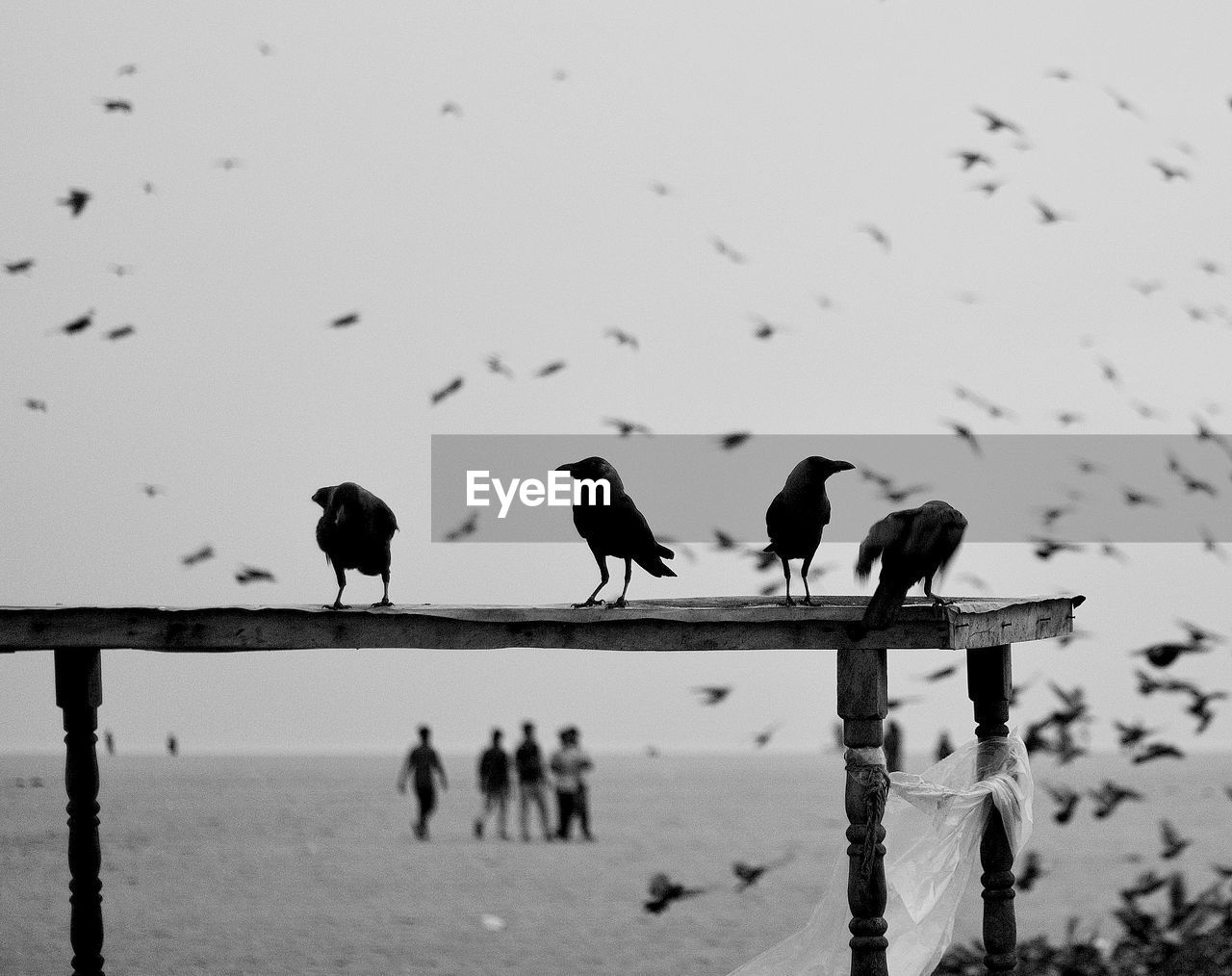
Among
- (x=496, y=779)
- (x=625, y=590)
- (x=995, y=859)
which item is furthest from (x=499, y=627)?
(x=496, y=779)

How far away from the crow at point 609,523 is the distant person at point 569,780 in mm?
11188

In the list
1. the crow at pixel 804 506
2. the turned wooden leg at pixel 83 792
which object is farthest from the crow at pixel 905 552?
the turned wooden leg at pixel 83 792

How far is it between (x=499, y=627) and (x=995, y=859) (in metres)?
3.12

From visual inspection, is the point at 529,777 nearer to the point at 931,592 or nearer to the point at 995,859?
the point at 995,859

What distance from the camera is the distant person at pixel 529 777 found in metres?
19.5

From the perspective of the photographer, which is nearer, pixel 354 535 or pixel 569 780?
pixel 354 535

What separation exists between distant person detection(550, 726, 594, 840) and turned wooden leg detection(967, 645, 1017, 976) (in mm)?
10354

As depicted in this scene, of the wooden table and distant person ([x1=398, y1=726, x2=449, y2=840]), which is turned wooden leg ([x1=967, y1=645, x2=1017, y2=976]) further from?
distant person ([x1=398, y1=726, x2=449, y2=840])

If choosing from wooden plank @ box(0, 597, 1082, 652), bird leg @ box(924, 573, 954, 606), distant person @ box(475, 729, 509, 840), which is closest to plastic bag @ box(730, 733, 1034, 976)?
wooden plank @ box(0, 597, 1082, 652)

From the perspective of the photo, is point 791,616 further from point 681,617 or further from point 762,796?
point 762,796

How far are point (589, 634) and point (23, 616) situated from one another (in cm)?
270

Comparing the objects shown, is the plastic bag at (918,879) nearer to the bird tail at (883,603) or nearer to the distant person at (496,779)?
the bird tail at (883,603)

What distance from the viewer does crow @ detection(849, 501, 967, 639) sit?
7.03 metres

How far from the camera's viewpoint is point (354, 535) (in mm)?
8047
